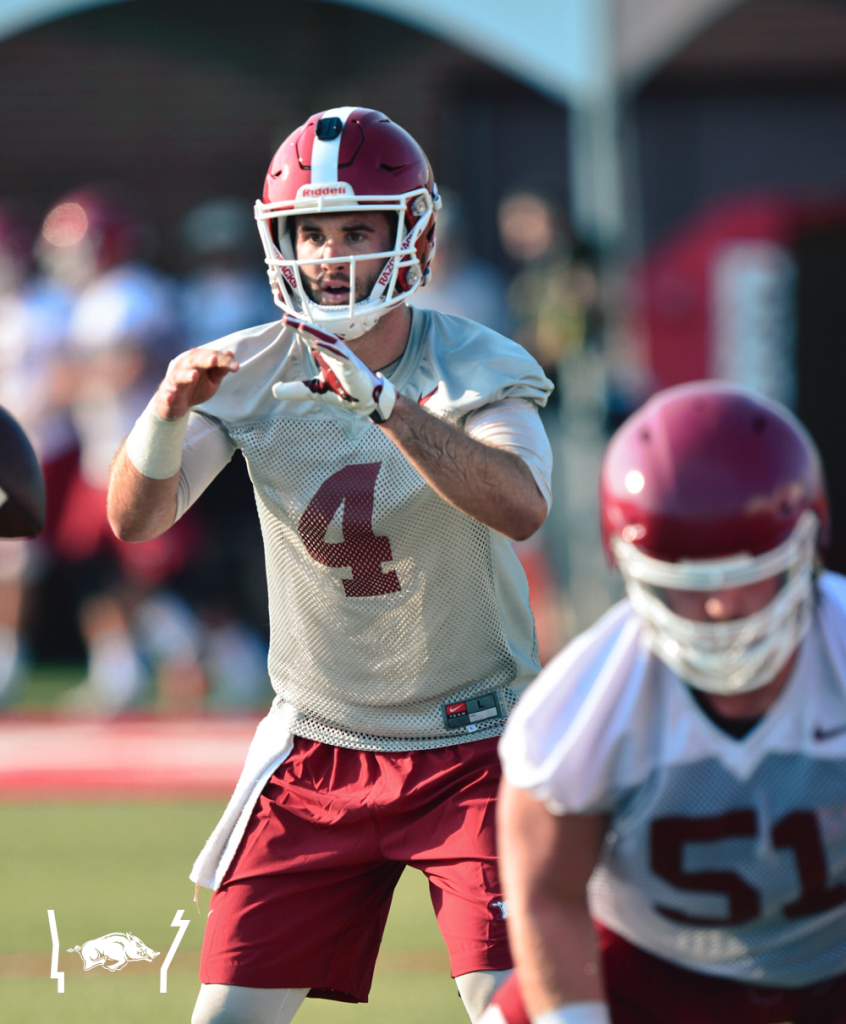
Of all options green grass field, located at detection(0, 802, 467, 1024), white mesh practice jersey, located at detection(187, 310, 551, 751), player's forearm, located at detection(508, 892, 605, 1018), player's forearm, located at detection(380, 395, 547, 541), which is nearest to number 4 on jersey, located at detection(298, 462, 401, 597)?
white mesh practice jersey, located at detection(187, 310, 551, 751)

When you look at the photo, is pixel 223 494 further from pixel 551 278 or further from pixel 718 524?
pixel 718 524

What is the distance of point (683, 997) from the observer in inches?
96.8

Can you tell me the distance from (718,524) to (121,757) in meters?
5.48

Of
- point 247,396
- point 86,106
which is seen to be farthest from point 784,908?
point 86,106

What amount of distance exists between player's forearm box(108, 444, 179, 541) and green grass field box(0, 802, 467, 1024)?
1586 mm

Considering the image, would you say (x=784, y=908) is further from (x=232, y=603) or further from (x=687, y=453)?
(x=232, y=603)

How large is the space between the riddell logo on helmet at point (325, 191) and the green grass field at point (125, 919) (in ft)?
6.94

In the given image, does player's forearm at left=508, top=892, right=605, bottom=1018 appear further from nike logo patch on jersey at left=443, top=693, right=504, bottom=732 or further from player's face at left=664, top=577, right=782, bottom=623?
nike logo patch on jersey at left=443, top=693, right=504, bottom=732

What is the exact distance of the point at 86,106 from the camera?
11234mm

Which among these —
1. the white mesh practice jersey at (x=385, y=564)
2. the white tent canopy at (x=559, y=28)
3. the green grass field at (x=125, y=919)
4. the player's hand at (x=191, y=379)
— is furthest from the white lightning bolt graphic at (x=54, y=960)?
the white tent canopy at (x=559, y=28)

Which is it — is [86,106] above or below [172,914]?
above

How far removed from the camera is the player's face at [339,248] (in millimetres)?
3182

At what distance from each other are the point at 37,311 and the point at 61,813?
313cm

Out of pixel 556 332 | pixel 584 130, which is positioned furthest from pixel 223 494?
pixel 584 130
